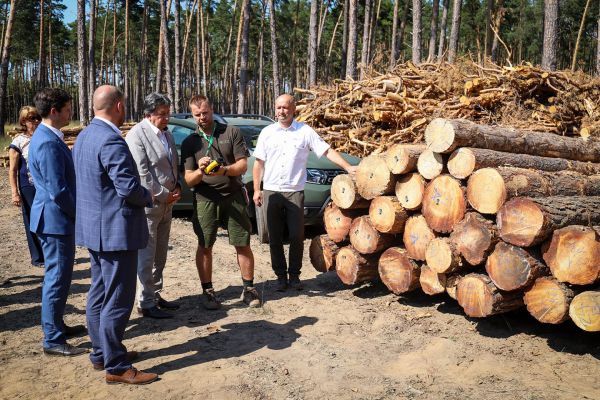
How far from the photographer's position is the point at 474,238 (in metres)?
4.39

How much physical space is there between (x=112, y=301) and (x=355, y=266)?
2.75 metres

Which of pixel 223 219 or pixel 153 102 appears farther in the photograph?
pixel 223 219

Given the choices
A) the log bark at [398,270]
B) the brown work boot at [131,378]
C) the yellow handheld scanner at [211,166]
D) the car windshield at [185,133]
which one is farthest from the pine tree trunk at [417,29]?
the brown work boot at [131,378]

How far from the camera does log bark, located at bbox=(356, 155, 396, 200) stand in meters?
5.21

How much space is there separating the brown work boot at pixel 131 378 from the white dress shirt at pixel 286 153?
265 centimetres

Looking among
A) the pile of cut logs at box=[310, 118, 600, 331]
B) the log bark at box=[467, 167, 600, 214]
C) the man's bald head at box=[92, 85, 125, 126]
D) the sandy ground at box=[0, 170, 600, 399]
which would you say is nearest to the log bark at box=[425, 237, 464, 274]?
the pile of cut logs at box=[310, 118, 600, 331]

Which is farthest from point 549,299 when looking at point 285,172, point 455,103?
point 455,103

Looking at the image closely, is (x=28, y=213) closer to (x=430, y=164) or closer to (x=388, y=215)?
(x=388, y=215)

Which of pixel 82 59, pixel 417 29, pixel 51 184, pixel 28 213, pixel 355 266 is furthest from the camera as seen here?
pixel 82 59

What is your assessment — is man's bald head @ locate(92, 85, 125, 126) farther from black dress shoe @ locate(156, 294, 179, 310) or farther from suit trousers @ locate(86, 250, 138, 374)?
black dress shoe @ locate(156, 294, 179, 310)

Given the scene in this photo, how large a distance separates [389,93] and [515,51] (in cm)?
4115

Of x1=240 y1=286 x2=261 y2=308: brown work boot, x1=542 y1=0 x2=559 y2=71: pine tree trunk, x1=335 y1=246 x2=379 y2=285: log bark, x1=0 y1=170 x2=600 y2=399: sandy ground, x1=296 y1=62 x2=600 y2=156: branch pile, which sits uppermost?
x1=542 y1=0 x2=559 y2=71: pine tree trunk

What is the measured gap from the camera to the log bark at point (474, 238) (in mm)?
4316

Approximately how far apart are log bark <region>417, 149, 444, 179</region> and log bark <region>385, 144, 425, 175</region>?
0.28ft
